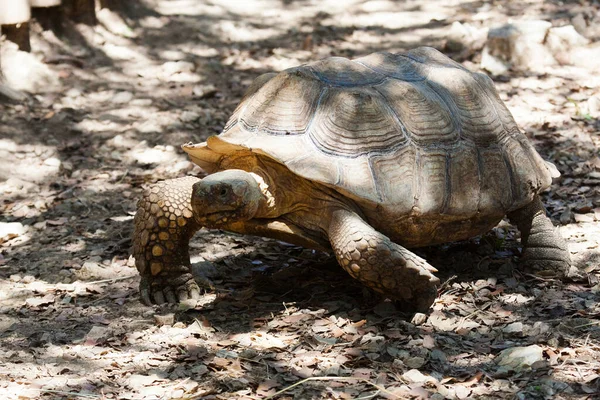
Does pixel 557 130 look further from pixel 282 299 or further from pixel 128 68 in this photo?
pixel 128 68

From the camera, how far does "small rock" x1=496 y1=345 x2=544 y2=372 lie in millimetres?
3400

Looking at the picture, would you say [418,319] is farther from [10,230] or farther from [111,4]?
[111,4]

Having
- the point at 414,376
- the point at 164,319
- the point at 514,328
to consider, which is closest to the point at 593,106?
the point at 514,328

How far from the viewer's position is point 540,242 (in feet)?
14.8

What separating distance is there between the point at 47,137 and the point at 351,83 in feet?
11.4

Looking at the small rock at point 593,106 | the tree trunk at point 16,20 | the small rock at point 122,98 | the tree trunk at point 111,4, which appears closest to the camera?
the small rock at point 593,106

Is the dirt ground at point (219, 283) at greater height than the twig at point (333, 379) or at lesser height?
lesser

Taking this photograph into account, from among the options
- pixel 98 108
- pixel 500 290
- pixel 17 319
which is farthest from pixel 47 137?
pixel 500 290

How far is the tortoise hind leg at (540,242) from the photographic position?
14.6 feet

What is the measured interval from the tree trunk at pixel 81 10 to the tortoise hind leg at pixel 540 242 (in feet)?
18.2

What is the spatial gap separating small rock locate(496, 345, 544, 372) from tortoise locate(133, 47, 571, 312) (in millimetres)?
507

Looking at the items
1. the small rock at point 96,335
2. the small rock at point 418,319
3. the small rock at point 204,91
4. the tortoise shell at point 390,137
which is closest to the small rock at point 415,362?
the small rock at point 418,319

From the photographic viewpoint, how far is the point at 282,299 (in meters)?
4.29

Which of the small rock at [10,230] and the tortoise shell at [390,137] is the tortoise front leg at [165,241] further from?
the small rock at [10,230]
